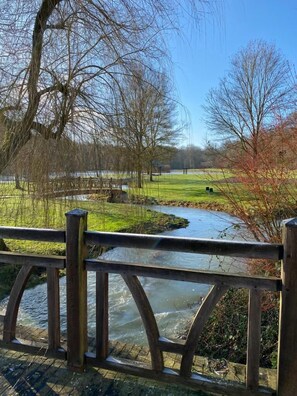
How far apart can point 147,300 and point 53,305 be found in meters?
0.66

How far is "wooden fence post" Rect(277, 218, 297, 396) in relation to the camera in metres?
1.72

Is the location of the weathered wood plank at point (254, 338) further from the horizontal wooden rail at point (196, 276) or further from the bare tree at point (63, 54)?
the bare tree at point (63, 54)

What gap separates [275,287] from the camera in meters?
1.79

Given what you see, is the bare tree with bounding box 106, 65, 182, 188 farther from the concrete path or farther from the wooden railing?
the concrete path

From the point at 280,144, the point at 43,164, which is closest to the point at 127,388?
the point at 43,164

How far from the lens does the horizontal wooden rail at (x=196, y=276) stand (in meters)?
1.81

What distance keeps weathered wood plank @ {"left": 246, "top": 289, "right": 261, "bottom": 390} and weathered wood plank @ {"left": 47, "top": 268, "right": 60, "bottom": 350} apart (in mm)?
1226

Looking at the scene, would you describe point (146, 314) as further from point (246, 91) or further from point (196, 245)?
point (246, 91)

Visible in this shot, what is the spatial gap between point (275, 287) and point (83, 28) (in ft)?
9.17

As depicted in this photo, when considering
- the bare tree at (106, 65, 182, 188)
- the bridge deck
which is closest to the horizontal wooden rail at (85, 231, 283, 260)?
the bridge deck

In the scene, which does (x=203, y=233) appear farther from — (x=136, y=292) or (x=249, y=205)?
(x=136, y=292)

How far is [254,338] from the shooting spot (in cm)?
189

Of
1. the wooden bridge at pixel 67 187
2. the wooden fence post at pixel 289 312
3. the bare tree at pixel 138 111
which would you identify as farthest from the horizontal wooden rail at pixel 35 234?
the bare tree at pixel 138 111

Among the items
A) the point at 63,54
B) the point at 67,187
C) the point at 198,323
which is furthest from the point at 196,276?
the point at 63,54
